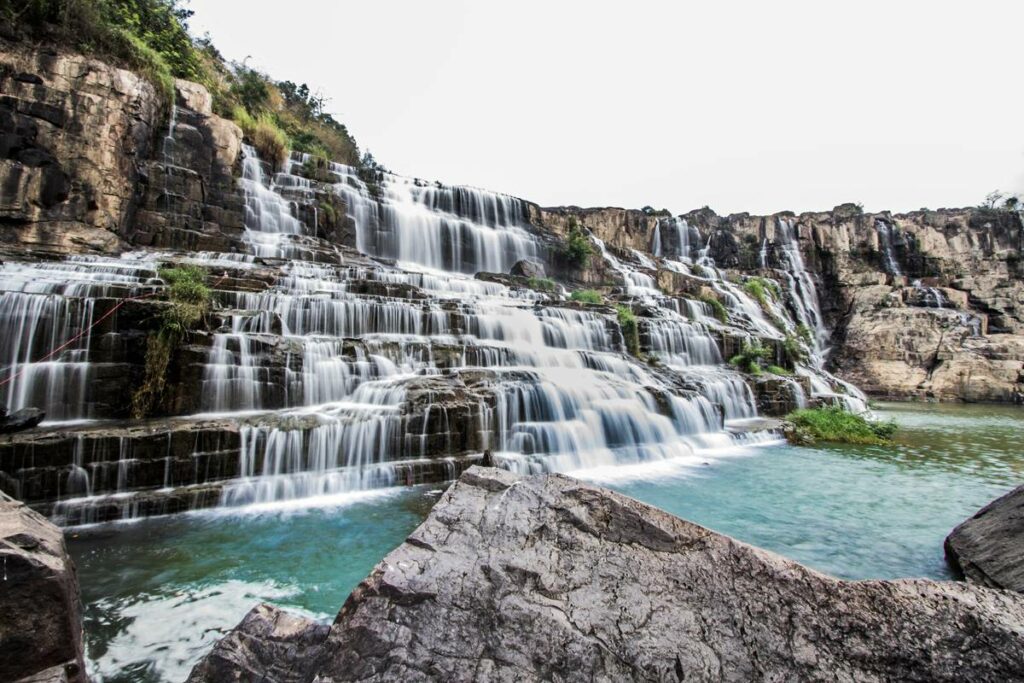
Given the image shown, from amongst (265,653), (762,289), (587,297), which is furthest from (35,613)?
(762,289)

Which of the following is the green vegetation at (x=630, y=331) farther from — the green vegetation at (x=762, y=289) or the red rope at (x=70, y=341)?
the green vegetation at (x=762, y=289)

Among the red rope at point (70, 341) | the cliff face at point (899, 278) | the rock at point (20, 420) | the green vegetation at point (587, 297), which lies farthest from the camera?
the cliff face at point (899, 278)

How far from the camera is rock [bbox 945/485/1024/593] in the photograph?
3.31 meters

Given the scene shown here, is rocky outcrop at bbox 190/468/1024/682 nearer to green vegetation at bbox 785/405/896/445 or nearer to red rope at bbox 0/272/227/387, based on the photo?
red rope at bbox 0/272/227/387

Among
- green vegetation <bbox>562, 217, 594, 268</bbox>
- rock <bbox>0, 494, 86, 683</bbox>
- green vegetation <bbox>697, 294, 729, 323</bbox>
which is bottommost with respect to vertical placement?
rock <bbox>0, 494, 86, 683</bbox>

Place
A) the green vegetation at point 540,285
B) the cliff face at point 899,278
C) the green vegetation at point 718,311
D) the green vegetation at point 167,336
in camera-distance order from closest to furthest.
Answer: the green vegetation at point 167,336
the green vegetation at point 540,285
the green vegetation at point 718,311
the cliff face at point 899,278

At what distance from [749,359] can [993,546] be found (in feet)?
35.6

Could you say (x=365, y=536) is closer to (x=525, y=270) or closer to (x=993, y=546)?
(x=993, y=546)

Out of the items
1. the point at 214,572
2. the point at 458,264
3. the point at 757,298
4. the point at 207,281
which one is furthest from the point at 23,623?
the point at 757,298

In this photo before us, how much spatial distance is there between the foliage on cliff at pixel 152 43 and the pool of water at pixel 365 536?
46.9 ft

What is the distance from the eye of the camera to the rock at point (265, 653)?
2100mm

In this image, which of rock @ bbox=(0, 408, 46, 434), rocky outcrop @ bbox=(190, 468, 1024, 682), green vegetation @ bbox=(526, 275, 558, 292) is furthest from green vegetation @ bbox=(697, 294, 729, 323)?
rock @ bbox=(0, 408, 46, 434)

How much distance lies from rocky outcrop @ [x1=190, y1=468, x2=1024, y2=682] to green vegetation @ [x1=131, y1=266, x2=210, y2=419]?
225 inches

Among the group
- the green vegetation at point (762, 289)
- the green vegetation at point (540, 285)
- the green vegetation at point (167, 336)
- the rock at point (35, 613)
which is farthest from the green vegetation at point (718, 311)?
the rock at point (35, 613)
